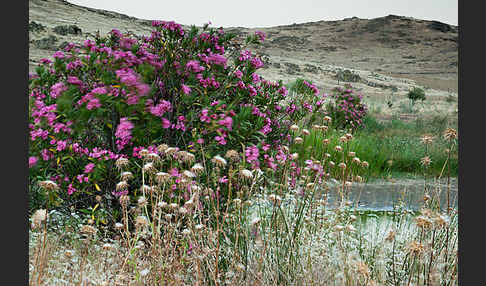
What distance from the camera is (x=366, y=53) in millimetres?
41438

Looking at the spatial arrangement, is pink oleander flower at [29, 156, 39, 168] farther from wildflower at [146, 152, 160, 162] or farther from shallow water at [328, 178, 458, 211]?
shallow water at [328, 178, 458, 211]

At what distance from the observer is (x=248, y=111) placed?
250cm

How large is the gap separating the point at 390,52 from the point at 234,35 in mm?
40379

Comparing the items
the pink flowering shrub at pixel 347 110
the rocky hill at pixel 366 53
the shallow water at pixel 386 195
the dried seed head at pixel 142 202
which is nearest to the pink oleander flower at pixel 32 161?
the dried seed head at pixel 142 202

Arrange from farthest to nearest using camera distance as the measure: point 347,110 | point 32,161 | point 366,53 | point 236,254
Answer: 1. point 366,53
2. point 347,110
3. point 32,161
4. point 236,254

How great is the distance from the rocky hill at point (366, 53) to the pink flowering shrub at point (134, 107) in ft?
43.6

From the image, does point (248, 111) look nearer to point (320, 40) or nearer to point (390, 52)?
point (320, 40)

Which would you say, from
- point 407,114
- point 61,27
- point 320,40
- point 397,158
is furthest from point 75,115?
point 320,40

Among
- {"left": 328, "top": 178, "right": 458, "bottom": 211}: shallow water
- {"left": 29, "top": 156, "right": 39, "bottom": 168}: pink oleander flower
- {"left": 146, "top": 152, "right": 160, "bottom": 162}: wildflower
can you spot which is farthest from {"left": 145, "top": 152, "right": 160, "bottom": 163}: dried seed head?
{"left": 328, "top": 178, "right": 458, "bottom": 211}: shallow water

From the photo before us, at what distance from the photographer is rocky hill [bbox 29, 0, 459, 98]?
23.7 meters

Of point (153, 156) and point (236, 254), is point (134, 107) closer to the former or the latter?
point (153, 156)

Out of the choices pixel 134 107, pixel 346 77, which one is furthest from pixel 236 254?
pixel 346 77

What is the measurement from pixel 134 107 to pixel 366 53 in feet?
139

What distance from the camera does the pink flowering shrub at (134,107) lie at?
2398 mm
